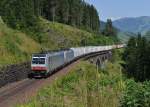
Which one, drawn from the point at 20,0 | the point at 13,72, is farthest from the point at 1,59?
the point at 20,0

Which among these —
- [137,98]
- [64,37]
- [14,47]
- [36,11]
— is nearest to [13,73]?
[14,47]

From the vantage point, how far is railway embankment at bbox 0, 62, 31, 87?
142 feet

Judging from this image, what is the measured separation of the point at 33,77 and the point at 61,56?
13990 millimetres

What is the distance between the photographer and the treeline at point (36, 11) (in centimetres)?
8650

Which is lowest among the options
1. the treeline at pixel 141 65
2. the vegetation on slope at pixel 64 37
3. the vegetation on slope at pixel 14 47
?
the treeline at pixel 141 65

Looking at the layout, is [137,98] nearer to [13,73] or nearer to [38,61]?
[13,73]

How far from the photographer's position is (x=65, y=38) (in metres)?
146

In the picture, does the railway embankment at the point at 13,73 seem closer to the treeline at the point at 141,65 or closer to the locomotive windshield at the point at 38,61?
the locomotive windshield at the point at 38,61

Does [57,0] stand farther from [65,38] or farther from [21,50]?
[21,50]

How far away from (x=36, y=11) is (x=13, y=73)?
98443 millimetres

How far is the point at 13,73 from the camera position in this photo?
46844mm

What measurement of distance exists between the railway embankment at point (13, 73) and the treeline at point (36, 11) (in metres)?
32.5

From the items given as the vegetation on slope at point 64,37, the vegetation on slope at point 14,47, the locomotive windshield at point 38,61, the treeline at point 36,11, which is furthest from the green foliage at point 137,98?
the vegetation on slope at point 64,37

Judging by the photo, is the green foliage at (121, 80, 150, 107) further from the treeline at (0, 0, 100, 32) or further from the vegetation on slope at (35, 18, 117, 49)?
the vegetation on slope at (35, 18, 117, 49)
